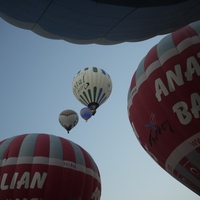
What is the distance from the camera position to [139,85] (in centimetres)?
801

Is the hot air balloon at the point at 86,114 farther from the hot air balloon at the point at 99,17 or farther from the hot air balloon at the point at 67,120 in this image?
the hot air balloon at the point at 99,17

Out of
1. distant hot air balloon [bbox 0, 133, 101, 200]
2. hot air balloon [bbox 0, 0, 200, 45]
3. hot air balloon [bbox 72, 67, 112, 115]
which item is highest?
hot air balloon [bbox 72, 67, 112, 115]

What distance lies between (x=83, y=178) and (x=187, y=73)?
190 inches

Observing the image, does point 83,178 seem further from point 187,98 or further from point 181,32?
point 181,32

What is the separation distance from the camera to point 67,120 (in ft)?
71.6

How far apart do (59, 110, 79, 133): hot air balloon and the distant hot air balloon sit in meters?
11.3

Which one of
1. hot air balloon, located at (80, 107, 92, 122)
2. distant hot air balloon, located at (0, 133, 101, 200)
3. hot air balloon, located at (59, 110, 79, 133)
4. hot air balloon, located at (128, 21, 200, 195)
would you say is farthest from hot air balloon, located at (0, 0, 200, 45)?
hot air balloon, located at (80, 107, 92, 122)

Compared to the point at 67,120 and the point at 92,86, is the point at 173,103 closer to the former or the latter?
the point at 92,86

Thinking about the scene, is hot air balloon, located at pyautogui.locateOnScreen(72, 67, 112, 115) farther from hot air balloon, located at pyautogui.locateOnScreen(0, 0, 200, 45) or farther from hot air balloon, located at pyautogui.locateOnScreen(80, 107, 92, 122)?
hot air balloon, located at pyautogui.locateOnScreen(0, 0, 200, 45)

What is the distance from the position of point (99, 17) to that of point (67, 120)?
1506cm

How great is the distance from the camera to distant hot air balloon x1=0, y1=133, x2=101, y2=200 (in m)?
8.91

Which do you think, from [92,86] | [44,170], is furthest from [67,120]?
[44,170]

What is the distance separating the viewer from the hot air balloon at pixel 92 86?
18422 millimetres

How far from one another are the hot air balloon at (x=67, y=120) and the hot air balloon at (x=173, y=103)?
45.8 feet
